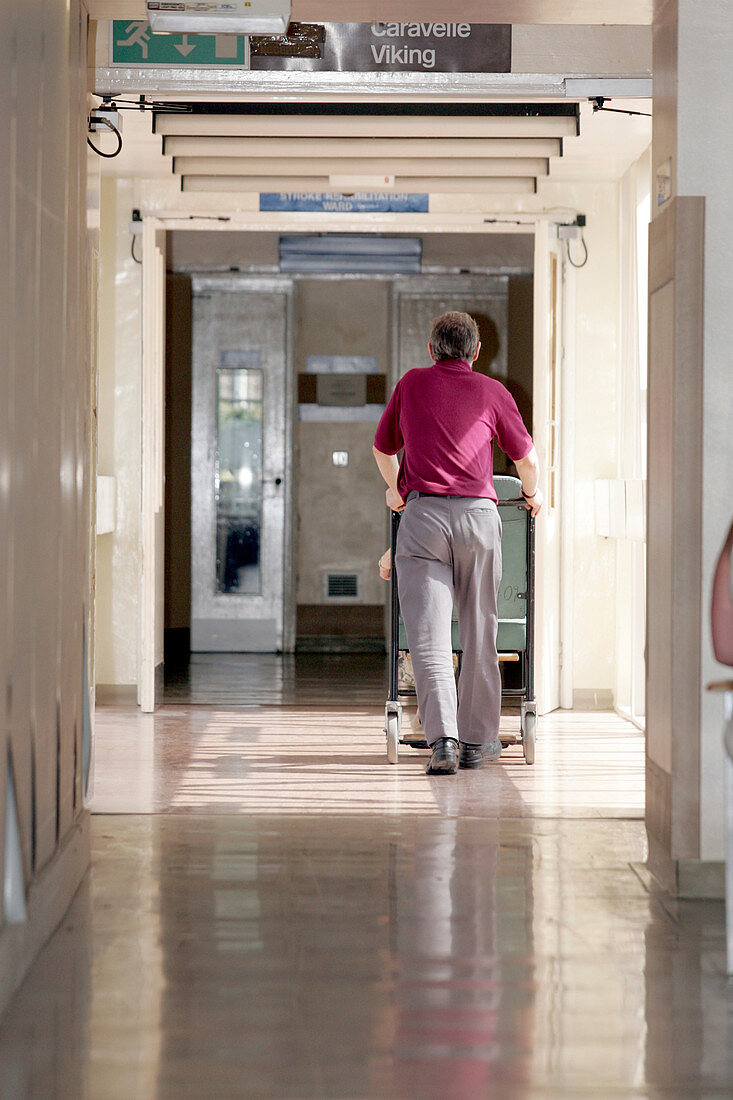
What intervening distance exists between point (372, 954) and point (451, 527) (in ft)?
7.61

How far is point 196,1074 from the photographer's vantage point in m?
2.26

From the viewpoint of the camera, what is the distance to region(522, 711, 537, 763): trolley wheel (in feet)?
17.7

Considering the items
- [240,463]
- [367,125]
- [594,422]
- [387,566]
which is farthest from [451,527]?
[240,463]

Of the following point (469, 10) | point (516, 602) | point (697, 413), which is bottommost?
point (516, 602)

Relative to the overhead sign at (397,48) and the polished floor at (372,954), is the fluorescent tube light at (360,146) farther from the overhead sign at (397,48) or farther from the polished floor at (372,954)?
the polished floor at (372,954)

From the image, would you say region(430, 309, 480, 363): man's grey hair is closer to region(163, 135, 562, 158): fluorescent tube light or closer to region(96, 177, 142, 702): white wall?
region(163, 135, 562, 158): fluorescent tube light

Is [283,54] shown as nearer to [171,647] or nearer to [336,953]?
[336,953]

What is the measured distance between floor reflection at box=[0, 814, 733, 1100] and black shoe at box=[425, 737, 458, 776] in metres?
0.90

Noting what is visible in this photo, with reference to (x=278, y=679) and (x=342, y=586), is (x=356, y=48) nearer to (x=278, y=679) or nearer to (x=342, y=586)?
(x=278, y=679)

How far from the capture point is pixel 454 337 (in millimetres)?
→ 5172

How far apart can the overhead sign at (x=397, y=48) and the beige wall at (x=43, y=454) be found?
5.43 ft

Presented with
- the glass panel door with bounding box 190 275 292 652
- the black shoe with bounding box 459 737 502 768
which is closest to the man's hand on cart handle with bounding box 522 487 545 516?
the black shoe with bounding box 459 737 502 768

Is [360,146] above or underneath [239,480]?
above

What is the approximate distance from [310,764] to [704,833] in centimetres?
231
